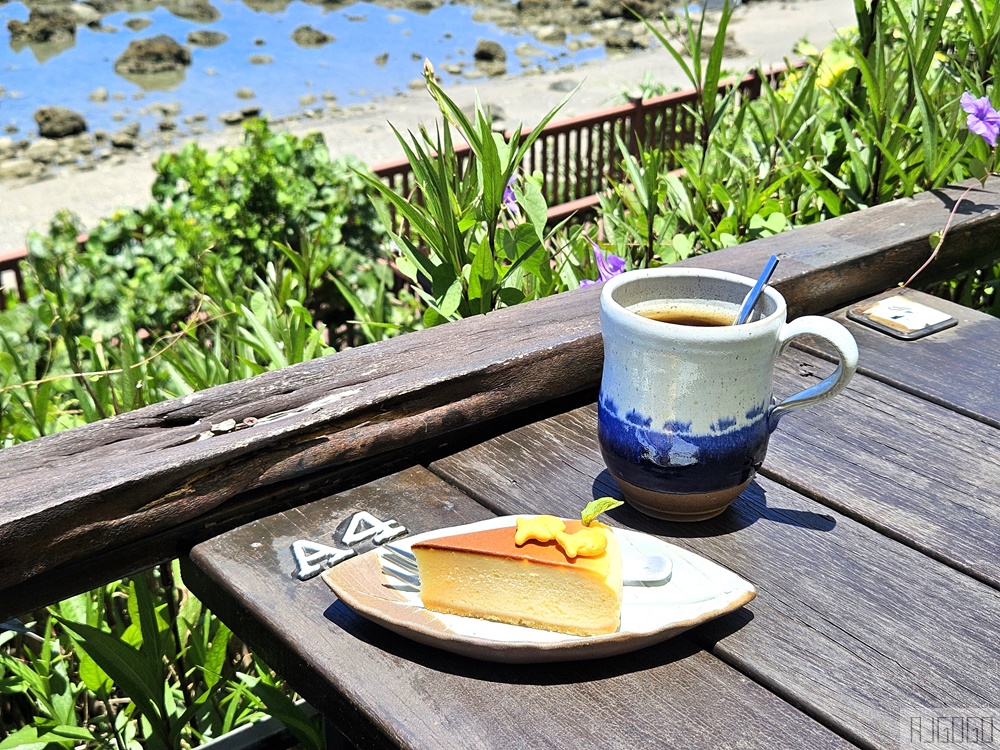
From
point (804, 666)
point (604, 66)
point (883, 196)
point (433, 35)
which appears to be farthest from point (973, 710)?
point (433, 35)

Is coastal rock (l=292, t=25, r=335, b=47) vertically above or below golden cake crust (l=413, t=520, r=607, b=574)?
below

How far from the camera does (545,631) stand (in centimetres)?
89

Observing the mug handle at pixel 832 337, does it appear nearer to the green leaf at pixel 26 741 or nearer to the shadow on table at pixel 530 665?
the shadow on table at pixel 530 665

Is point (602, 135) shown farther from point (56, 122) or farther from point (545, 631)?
point (56, 122)

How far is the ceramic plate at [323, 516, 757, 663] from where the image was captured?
872 millimetres

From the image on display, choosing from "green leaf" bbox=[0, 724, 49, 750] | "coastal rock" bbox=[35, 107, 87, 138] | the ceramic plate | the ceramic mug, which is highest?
the ceramic mug

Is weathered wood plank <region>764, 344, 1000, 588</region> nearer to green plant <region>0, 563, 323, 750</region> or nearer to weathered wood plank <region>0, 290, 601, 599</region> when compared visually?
weathered wood plank <region>0, 290, 601, 599</region>

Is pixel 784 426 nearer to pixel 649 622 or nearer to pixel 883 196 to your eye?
pixel 649 622

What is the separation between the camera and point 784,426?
1308mm

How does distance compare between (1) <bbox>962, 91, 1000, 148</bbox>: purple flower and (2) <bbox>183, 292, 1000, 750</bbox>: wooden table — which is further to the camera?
(1) <bbox>962, 91, 1000, 148</bbox>: purple flower

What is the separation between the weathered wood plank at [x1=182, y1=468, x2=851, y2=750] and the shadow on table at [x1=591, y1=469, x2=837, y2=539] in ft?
0.50

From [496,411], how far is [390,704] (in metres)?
0.51

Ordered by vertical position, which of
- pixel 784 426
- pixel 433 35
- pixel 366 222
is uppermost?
pixel 784 426

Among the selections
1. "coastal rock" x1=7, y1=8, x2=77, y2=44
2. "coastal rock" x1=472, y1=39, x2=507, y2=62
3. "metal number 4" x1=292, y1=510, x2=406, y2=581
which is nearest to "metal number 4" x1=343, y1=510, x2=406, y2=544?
"metal number 4" x1=292, y1=510, x2=406, y2=581
